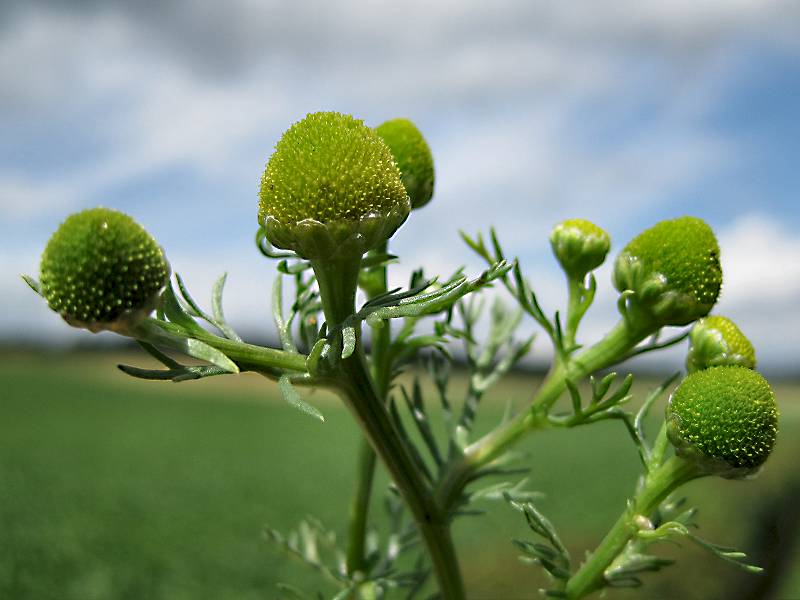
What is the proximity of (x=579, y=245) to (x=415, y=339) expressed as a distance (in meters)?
0.28

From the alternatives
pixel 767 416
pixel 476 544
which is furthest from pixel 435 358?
pixel 476 544

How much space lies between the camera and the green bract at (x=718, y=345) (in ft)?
3.17

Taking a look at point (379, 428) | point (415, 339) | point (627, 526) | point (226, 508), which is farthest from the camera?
point (226, 508)

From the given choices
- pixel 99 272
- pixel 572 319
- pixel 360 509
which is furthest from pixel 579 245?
pixel 99 272

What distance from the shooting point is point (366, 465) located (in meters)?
1.12

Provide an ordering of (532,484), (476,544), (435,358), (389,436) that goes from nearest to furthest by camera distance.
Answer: (389,436), (435,358), (476,544), (532,484)

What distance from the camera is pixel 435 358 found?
1.26 metres

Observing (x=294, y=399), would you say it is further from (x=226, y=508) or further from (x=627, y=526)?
(x=226, y=508)

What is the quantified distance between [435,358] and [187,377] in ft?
2.07

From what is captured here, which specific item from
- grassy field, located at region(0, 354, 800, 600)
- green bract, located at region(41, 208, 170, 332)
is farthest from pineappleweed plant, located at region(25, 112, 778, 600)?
grassy field, located at region(0, 354, 800, 600)

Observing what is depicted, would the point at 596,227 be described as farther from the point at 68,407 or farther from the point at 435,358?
the point at 68,407

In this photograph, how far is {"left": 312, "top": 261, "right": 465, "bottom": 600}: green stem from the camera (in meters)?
0.76

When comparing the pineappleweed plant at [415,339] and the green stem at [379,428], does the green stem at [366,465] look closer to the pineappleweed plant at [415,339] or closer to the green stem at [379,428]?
the pineappleweed plant at [415,339]

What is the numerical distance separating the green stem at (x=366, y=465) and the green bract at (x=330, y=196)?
0.34 meters
